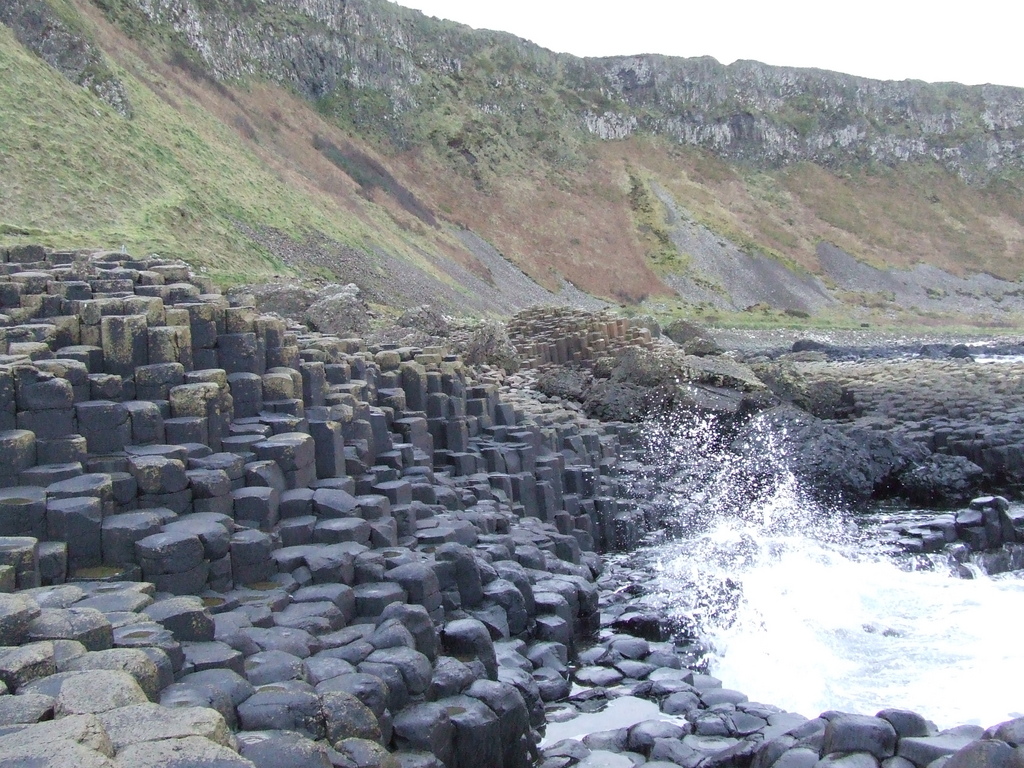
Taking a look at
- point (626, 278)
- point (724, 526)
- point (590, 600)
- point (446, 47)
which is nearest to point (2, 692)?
point (590, 600)

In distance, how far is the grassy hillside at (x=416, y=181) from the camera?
1202 inches

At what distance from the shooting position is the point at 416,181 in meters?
61.2

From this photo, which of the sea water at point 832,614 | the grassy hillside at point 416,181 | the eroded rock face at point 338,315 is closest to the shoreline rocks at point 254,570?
the sea water at point 832,614

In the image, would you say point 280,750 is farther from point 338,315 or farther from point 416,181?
point 416,181

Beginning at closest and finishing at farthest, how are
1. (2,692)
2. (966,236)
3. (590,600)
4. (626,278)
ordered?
(2,692)
(590,600)
(626,278)
(966,236)

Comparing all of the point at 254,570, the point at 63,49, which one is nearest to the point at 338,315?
the point at 254,570

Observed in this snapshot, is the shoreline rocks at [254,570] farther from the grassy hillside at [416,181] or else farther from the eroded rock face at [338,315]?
the grassy hillside at [416,181]

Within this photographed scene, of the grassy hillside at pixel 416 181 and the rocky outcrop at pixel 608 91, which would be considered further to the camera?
the rocky outcrop at pixel 608 91

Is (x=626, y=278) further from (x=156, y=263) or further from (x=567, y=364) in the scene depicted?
(x=156, y=263)

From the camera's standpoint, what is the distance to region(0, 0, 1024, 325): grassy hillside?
100ft

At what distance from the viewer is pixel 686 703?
9969 millimetres

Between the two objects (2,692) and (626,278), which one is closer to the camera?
(2,692)

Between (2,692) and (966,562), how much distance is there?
14064mm

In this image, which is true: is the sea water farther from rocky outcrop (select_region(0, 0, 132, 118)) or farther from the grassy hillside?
rocky outcrop (select_region(0, 0, 132, 118))
